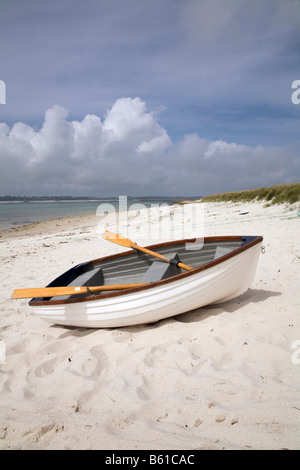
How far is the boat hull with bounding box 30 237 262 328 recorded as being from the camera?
333cm

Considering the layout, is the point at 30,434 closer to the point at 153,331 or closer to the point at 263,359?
the point at 153,331

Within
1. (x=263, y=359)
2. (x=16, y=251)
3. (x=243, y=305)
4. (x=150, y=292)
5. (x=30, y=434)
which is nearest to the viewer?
(x=30, y=434)

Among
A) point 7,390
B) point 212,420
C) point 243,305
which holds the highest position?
point 243,305

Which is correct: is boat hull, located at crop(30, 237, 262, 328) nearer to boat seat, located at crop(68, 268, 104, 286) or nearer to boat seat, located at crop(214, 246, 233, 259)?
boat seat, located at crop(214, 246, 233, 259)

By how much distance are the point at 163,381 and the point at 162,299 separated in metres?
1.01

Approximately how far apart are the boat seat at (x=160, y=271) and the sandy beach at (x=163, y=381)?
69 centimetres

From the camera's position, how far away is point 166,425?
6.72 ft

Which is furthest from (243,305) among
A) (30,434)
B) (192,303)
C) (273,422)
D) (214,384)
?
(30,434)

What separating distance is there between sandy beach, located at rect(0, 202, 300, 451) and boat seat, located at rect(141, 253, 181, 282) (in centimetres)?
69

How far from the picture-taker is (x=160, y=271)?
4.33 m

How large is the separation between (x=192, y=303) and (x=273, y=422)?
1.65 m
